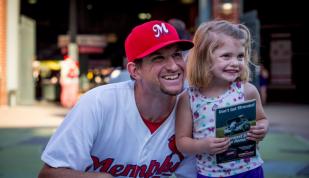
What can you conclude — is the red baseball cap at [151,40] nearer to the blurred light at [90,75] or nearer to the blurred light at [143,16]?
the blurred light at [90,75]

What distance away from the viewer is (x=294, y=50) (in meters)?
26.4

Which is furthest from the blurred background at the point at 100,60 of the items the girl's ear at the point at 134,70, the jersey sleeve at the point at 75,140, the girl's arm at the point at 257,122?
the jersey sleeve at the point at 75,140

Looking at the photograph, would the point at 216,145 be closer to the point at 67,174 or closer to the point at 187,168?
the point at 187,168

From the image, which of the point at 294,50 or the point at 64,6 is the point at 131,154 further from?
the point at 64,6

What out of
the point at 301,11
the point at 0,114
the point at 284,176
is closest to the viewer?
the point at 284,176

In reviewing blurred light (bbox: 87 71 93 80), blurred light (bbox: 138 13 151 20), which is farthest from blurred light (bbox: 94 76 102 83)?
blurred light (bbox: 138 13 151 20)

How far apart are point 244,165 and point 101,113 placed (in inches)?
35.2

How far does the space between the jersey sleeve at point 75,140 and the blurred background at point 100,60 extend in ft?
6.39

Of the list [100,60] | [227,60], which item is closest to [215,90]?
[227,60]

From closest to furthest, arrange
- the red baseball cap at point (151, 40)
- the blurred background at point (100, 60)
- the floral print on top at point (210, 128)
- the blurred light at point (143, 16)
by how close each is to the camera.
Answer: the red baseball cap at point (151, 40) < the floral print on top at point (210, 128) < the blurred background at point (100, 60) < the blurred light at point (143, 16)

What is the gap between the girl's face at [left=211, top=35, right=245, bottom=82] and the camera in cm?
297

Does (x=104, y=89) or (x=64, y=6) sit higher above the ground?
(x=64, y=6)

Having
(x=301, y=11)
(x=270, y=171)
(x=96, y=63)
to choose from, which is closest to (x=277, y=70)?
(x=301, y=11)

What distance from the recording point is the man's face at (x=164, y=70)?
8.75ft
